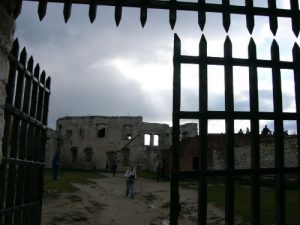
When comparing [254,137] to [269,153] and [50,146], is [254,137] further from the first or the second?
[50,146]

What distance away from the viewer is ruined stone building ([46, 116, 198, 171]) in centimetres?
4178

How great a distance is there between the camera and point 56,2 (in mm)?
3293

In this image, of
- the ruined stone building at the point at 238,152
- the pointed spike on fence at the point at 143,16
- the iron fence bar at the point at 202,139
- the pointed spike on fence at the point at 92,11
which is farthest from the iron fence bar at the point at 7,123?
the ruined stone building at the point at 238,152

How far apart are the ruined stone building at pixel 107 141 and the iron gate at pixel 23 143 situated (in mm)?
37489

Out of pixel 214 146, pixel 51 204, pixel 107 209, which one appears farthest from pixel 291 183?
pixel 214 146

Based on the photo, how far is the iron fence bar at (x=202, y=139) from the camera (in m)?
3.16

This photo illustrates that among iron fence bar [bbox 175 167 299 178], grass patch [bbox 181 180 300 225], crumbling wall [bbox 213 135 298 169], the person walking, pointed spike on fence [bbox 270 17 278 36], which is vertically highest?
pointed spike on fence [bbox 270 17 278 36]

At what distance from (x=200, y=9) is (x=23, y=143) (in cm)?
193

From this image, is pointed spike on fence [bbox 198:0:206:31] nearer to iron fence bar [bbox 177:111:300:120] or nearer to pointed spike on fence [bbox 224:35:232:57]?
pointed spike on fence [bbox 224:35:232:57]

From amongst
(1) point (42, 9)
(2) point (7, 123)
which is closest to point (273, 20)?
(1) point (42, 9)

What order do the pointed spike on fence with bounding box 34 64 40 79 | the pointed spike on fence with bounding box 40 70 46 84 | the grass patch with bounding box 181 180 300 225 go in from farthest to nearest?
the grass patch with bounding box 181 180 300 225 < the pointed spike on fence with bounding box 40 70 46 84 < the pointed spike on fence with bounding box 34 64 40 79

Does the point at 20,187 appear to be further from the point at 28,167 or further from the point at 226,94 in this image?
the point at 226,94

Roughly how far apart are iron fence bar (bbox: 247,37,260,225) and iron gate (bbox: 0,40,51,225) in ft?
6.41

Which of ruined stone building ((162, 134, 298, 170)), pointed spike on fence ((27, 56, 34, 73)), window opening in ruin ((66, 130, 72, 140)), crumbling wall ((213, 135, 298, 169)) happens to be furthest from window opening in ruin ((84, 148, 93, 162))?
pointed spike on fence ((27, 56, 34, 73))
